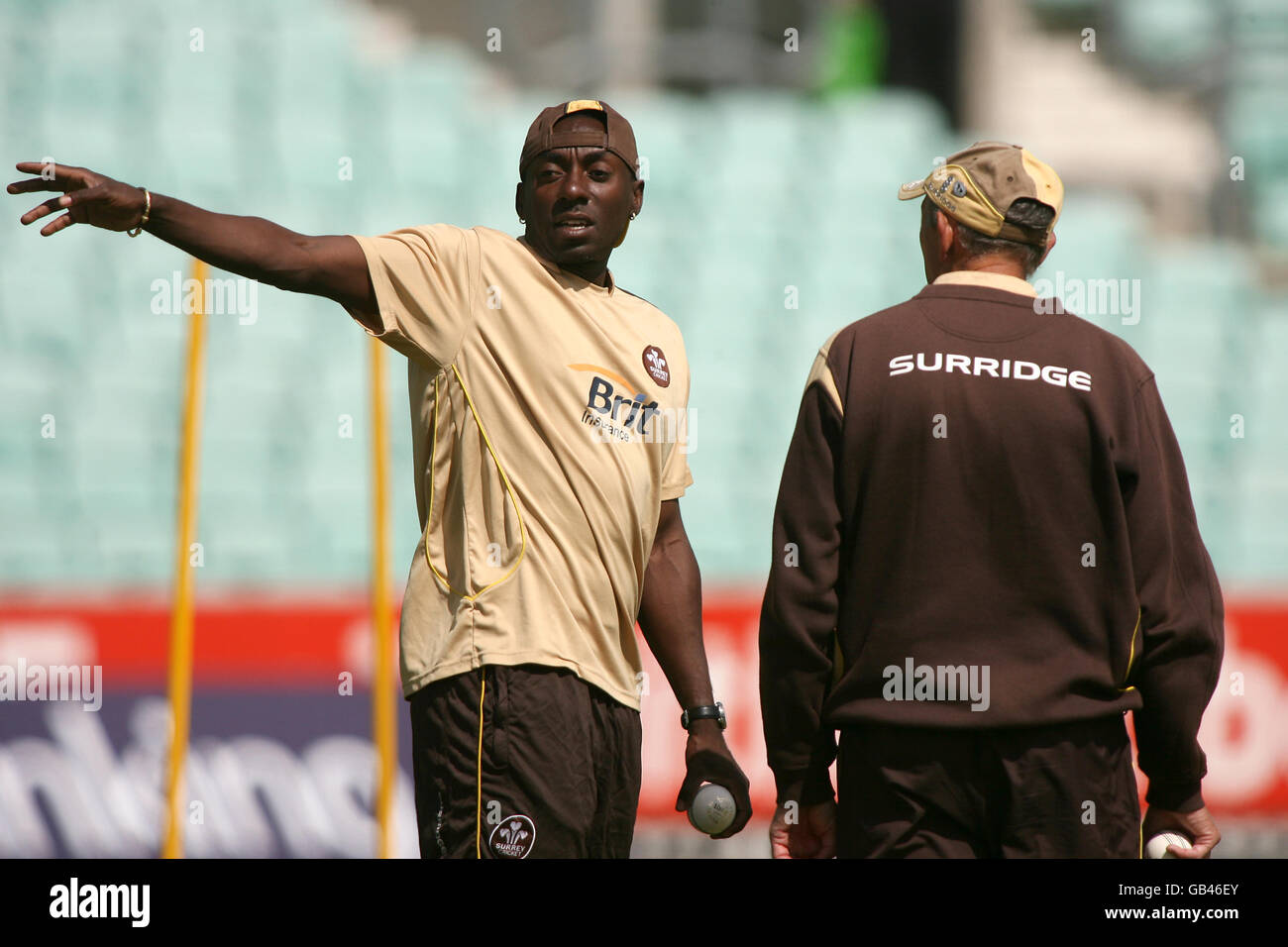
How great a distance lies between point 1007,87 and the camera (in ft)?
38.6

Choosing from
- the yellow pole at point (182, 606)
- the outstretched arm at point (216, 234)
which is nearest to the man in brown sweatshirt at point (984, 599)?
the outstretched arm at point (216, 234)

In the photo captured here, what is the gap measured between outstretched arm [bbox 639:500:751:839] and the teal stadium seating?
360cm

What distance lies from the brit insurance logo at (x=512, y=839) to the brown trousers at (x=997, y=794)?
1.91 ft

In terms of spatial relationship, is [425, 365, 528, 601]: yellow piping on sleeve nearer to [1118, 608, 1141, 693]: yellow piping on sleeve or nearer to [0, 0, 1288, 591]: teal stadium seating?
[1118, 608, 1141, 693]: yellow piping on sleeve

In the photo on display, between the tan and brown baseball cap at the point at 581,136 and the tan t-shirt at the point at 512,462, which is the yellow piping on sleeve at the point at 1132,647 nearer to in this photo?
the tan t-shirt at the point at 512,462

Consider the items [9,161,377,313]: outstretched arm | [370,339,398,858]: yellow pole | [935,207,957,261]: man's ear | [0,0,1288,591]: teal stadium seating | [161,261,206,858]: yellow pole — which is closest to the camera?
[9,161,377,313]: outstretched arm

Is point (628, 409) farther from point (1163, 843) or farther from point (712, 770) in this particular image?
point (1163, 843)

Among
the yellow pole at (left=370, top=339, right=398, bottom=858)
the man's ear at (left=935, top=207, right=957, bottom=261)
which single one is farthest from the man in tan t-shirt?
the yellow pole at (left=370, top=339, right=398, bottom=858)

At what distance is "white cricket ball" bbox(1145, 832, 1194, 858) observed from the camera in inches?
113

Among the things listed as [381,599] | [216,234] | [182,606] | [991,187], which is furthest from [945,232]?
[182,606]

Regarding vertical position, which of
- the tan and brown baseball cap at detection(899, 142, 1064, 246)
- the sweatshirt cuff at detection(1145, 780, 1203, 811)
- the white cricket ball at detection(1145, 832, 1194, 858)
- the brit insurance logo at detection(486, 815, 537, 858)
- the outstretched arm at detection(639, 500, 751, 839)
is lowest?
the white cricket ball at detection(1145, 832, 1194, 858)

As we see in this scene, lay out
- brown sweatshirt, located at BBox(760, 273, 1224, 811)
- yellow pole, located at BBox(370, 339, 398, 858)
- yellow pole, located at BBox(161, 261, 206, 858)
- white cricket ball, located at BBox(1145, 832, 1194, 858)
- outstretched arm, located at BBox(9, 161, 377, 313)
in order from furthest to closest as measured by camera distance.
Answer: yellow pole, located at BBox(370, 339, 398, 858)
yellow pole, located at BBox(161, 261, 206, 858)
white cricket ball, located at BBox(1145, 832, 1194, 858)
brown sweatshirt, located at BBox(760, 273, 1224, 811)
outstretched arm, located at BBox(9, 161, 377, 313)

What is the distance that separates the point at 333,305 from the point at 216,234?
5.96 metres

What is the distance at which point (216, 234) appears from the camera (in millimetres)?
2773
